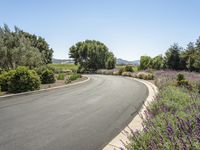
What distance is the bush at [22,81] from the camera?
1644 cm

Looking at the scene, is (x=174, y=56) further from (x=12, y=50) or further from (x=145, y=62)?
(x=12, y=50)

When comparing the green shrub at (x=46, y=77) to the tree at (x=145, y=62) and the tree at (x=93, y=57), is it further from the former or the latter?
the tree at (x=93, y=57)

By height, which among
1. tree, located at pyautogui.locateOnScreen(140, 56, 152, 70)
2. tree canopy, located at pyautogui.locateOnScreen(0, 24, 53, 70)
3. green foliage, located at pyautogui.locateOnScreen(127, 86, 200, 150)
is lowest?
tree, located at pyautogui.locateOnScreen(140, 56, 152, 70)

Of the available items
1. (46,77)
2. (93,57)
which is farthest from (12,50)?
(93,57)

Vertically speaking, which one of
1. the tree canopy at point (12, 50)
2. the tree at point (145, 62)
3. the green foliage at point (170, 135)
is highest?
the tree canopy at point (12, 50)

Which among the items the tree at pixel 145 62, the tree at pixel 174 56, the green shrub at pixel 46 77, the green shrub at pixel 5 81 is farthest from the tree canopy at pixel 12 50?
the tree at pixel 145 62

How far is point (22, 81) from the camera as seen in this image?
16.4m

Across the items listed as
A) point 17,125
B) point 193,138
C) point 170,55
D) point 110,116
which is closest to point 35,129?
point 17,125

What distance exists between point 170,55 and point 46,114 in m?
36.7

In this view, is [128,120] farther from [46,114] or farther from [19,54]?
[19,54]

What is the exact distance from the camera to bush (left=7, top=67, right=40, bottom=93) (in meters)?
16.4

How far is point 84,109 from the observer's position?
10.5 metres

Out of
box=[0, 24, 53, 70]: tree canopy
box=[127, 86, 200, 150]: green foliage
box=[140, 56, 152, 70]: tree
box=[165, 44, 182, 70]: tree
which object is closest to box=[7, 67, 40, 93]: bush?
box=[0, 24, 53, 70]: tree canopy

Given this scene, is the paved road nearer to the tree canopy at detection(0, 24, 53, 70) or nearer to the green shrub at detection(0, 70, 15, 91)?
the green shrub at detection(0, 70, 15, 91)
